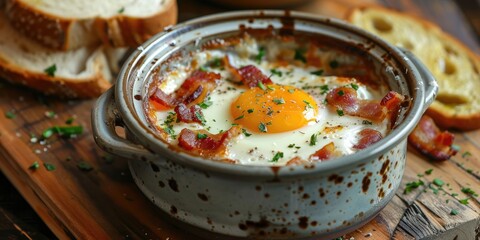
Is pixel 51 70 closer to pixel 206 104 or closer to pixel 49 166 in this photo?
pixel 49 166

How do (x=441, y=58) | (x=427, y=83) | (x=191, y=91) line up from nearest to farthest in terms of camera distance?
(x=427, y=83) < (x=191, y=91) < (x=441, y=58)

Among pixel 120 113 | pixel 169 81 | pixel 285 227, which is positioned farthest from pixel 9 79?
pixel 285 227

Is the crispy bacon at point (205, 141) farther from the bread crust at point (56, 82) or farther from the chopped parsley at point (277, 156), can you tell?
the bread crust at point (56, 82)

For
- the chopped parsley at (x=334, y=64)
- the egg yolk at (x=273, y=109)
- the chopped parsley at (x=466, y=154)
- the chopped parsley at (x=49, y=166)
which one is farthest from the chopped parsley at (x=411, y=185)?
the chopped parsley at (x=49, y=166)

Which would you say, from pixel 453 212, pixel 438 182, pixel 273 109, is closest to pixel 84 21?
pixel 273 109

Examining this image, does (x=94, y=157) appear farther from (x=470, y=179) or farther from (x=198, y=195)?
(x=470, y=179)
